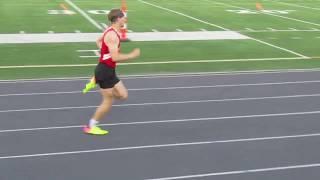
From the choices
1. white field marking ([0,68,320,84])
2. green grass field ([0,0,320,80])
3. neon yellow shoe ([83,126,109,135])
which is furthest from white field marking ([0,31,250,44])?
neon yellow shoe ([83,126,109,135])

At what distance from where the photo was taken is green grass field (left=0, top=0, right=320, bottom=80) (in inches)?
530

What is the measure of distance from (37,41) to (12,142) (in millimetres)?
8892

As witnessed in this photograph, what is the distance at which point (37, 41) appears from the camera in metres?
16.3

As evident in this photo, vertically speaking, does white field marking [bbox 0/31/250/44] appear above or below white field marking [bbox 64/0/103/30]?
below

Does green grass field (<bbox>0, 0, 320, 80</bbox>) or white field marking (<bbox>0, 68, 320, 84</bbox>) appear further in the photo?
green grass field (<bbox>0, 0, 320, 80</bbox>)

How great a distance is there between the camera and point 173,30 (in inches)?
758

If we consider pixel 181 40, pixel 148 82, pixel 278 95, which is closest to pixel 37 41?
Answer: pixel 181 40

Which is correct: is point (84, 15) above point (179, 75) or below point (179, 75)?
above

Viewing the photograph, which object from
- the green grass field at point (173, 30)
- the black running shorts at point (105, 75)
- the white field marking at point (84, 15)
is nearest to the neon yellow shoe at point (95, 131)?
the black running shorts at point (105, 75)

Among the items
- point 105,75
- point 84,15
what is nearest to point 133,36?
point 84,15

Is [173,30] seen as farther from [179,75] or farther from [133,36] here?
[179,75]

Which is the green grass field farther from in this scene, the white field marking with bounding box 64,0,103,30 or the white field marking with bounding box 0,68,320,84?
the white field marking with bounding box 0,68,320,84

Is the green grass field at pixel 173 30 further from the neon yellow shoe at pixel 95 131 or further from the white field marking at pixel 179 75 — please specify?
the neon yellow shoe at pixel 95 131

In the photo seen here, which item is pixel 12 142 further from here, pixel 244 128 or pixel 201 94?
pixel 201 94
